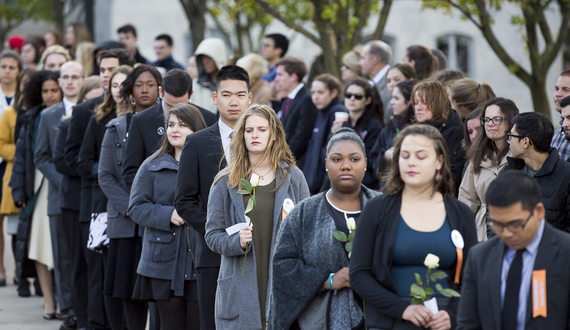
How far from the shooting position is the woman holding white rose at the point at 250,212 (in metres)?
4.61

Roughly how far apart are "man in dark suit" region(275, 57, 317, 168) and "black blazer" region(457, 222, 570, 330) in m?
4.96

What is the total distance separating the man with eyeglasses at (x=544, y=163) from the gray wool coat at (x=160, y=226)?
237 cm

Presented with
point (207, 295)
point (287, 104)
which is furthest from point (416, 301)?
point (287, 104)

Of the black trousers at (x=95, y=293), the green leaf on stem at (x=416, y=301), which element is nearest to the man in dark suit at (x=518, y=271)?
the green leaf on stem at (x=416, y=301)

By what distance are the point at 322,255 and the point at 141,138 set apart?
2.55 metres

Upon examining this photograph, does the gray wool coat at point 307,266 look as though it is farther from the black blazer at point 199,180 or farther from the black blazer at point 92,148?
the black blazer at point 92,148

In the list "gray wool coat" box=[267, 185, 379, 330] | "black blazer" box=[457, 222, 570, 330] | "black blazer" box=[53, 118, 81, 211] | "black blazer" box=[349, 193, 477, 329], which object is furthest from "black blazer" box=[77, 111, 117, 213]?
"black blazer" box=[457, 222, 570, 330]

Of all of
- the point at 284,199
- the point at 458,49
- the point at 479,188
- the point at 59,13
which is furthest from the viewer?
the point at 458,49

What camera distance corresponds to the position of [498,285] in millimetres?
3268

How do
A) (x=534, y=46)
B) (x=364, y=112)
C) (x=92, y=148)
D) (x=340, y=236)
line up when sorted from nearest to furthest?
(x=340, y=236)
(x=92, y=148)
(x=364, y=112)
(x=534, y=46)

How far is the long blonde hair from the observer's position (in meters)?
4.75

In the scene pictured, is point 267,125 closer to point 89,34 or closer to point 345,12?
point 345,12

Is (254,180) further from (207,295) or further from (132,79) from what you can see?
(132,79)

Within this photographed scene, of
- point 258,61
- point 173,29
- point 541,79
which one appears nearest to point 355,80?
point 258,61
